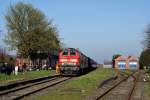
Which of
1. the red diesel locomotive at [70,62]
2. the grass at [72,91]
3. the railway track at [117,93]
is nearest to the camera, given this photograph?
the grass at [72,91]

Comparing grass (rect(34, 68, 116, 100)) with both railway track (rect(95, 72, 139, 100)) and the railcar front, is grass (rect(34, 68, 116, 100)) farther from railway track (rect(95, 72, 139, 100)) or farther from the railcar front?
the railcar front

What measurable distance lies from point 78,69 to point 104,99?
29.6 meters

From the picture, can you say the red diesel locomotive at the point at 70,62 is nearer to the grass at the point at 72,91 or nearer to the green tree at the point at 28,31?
the grass at the point at 72,91

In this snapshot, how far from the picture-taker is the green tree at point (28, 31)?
7988cm

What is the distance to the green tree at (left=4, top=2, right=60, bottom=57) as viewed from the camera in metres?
79.9

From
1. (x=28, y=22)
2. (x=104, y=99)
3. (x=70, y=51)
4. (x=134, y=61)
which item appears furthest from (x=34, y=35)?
(x=134, y=61)

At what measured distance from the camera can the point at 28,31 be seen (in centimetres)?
8012

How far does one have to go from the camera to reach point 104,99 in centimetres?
2159

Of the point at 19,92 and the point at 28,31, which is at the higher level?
the point at 28,31

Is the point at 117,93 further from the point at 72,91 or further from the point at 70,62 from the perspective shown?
the point at 70,62

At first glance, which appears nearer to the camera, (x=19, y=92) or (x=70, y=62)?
(x=19, y=92)

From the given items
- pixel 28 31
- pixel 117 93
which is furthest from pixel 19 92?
pixel 28 31

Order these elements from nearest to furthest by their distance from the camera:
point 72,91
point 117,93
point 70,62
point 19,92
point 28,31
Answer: point 19,92 → point 72,91 → point 117,93 → point 70,62 → point 28,31

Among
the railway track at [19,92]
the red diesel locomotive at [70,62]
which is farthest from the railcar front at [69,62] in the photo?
the railway track at [19,92]
